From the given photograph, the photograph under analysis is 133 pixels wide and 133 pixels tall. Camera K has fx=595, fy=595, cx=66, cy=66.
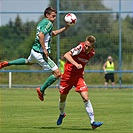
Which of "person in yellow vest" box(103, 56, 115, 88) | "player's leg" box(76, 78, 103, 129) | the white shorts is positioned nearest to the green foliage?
"person in yellow vest" box(103, 56, 115, 88)

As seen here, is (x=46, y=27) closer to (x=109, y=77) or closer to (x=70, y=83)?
(x=70, y=83)

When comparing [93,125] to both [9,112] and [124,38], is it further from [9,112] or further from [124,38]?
[124,38]

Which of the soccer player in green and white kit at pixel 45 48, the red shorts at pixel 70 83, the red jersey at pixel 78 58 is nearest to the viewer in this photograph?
the red jersey at pixel 78 58

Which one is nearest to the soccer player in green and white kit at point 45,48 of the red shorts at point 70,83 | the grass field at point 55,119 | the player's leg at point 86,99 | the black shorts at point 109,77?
the red shorts at point 70,83

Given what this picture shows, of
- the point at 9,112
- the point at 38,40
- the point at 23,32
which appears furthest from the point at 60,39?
the point at 38,40

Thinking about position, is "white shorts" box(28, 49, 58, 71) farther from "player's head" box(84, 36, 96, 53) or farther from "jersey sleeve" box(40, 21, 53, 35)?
"player's head" box(84, 36, 96, 53)

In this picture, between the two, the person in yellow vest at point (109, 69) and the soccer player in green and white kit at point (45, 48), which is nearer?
the soccer player in green and white kit at point (45, 48)

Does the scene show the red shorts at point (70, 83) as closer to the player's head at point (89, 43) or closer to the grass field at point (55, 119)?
the player's head at point (89, 43)

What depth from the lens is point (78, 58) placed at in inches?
499

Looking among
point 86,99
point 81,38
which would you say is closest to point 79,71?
point 86,99

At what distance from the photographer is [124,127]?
1269 cm

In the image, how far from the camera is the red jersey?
1255 cm

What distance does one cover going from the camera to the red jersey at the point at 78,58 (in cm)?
1255

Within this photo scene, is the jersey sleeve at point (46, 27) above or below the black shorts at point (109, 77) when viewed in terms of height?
above
